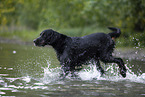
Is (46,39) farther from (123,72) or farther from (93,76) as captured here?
(123,72)

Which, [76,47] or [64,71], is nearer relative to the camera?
[64,71]

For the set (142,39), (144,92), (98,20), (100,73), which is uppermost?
(98,20)

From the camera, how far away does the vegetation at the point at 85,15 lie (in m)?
18.6

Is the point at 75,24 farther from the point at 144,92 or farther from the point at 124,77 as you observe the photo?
the point at 144,92

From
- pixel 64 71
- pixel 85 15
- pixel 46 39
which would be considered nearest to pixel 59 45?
pixel 46 39

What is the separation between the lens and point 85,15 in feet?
94.0

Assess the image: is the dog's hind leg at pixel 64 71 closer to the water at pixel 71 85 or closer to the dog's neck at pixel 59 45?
the water at pixel 71 85

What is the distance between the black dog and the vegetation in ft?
17.2

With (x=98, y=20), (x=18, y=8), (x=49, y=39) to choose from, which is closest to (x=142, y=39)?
(x=49, y=39)

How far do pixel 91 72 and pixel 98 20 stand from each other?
19.3m

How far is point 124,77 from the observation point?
7.34 meters

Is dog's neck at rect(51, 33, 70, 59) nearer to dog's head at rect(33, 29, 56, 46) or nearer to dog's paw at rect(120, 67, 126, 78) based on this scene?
dog's head at rect(33, 29, 56, 46)

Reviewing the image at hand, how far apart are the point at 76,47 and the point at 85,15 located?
21968 millimetres

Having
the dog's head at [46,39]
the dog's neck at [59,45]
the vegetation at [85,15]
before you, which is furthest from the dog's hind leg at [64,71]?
the vegetation at [85,15]
